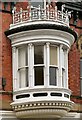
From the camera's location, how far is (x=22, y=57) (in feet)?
68.4

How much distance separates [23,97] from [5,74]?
144 centimetres

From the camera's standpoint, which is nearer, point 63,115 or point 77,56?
point 63,115

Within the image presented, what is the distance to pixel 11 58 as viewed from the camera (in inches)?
→ 831

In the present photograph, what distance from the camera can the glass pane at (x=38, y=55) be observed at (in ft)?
67.4

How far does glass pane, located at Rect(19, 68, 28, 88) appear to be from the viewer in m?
20.6

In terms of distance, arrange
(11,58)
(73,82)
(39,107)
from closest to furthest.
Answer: (39,107), (11,58), (73,82)

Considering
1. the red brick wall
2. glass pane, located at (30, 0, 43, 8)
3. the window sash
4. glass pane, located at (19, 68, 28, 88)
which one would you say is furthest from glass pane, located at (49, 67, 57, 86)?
glass pane, located at (30, 0, 43, 8)

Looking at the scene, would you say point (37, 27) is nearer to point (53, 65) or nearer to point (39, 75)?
point (53, 65)

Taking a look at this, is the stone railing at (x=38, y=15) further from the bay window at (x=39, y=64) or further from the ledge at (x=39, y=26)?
the bay window at (x=39, y=64)

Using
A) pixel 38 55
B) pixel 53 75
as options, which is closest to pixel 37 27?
pixel 38 55

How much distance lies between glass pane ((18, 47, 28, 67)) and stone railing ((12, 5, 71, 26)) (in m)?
1.16

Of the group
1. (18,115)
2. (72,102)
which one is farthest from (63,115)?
(18,115)

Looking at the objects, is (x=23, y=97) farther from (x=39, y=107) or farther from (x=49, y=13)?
(x=49, y=13)

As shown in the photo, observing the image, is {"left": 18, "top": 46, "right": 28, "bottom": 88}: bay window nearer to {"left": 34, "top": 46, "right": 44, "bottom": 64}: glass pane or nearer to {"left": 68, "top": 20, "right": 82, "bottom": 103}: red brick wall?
{"left": 34, "top": 46, "right": 44, "bottom": 64}: glass pane
